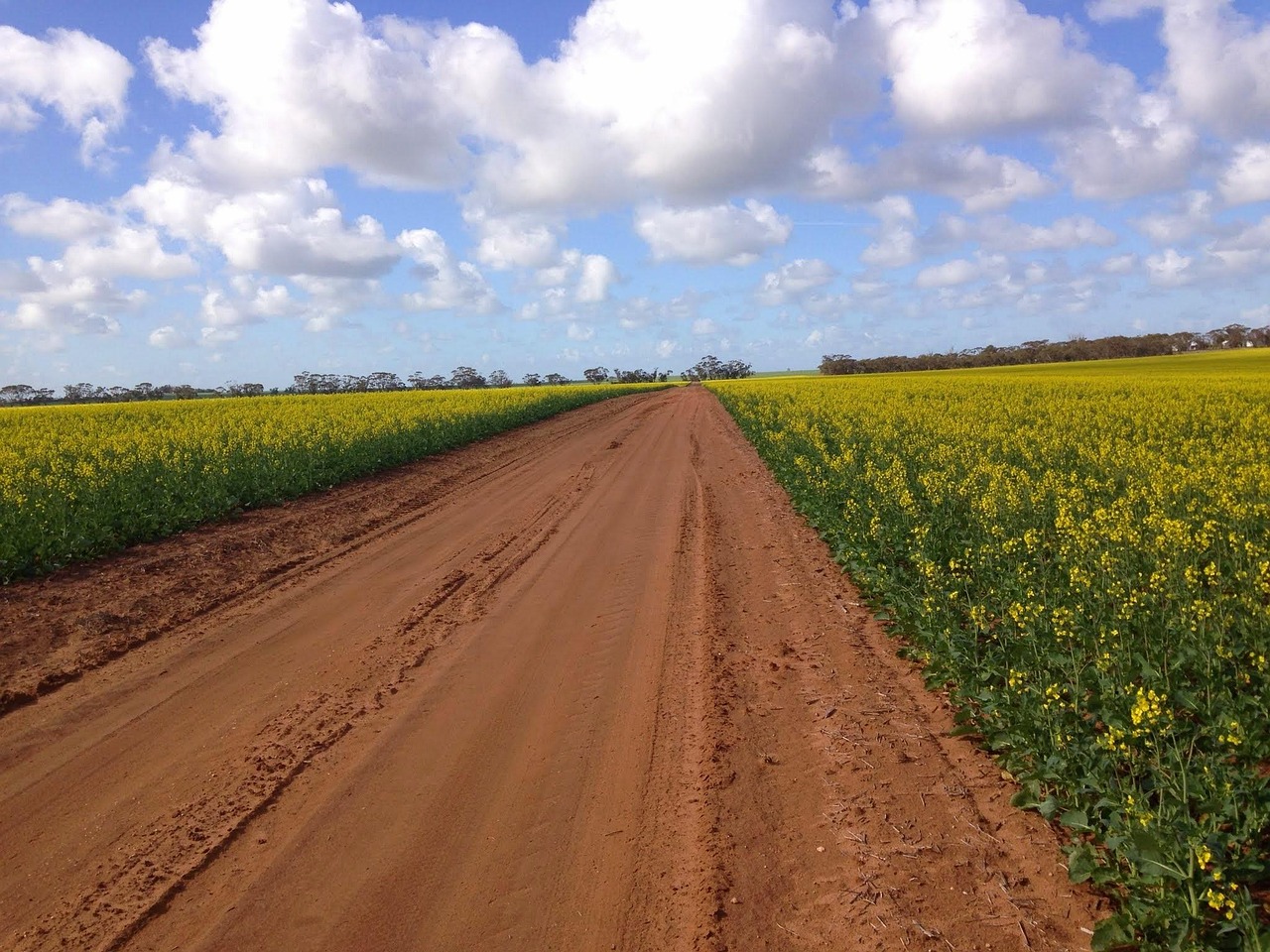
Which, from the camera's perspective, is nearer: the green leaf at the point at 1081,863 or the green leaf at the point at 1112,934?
the green leaf at the point at 1112,934

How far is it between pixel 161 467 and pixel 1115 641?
1688 cm

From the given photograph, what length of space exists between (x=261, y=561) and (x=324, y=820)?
7932 millimetres

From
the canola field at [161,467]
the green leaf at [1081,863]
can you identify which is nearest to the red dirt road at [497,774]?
the green leaf at [1081,863]

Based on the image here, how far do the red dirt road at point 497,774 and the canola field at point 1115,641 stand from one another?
1.13 feet

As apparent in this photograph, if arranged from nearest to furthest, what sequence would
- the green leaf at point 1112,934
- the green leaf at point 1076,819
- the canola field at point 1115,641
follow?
the green leaf at point 1112,934
the canola field at point 1115,641
the green leaf at point 1076,819

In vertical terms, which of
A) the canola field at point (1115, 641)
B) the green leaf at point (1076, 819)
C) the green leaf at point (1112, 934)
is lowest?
the green leaf at point (1112, 934)

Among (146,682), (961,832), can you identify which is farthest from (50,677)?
(961,832)

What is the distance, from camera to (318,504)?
16.3 metres

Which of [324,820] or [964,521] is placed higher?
[964,521]

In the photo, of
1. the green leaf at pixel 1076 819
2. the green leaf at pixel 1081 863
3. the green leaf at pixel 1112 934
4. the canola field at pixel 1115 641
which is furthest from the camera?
the green leaf at pixel 1076 819

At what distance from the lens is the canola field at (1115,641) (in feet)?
11.8

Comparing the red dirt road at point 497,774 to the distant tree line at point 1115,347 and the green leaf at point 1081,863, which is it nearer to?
the green leaf at point 1081,863

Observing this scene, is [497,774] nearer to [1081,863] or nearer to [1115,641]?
[1081,863]

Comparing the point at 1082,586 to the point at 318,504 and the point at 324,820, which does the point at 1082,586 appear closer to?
the point at 324,820
